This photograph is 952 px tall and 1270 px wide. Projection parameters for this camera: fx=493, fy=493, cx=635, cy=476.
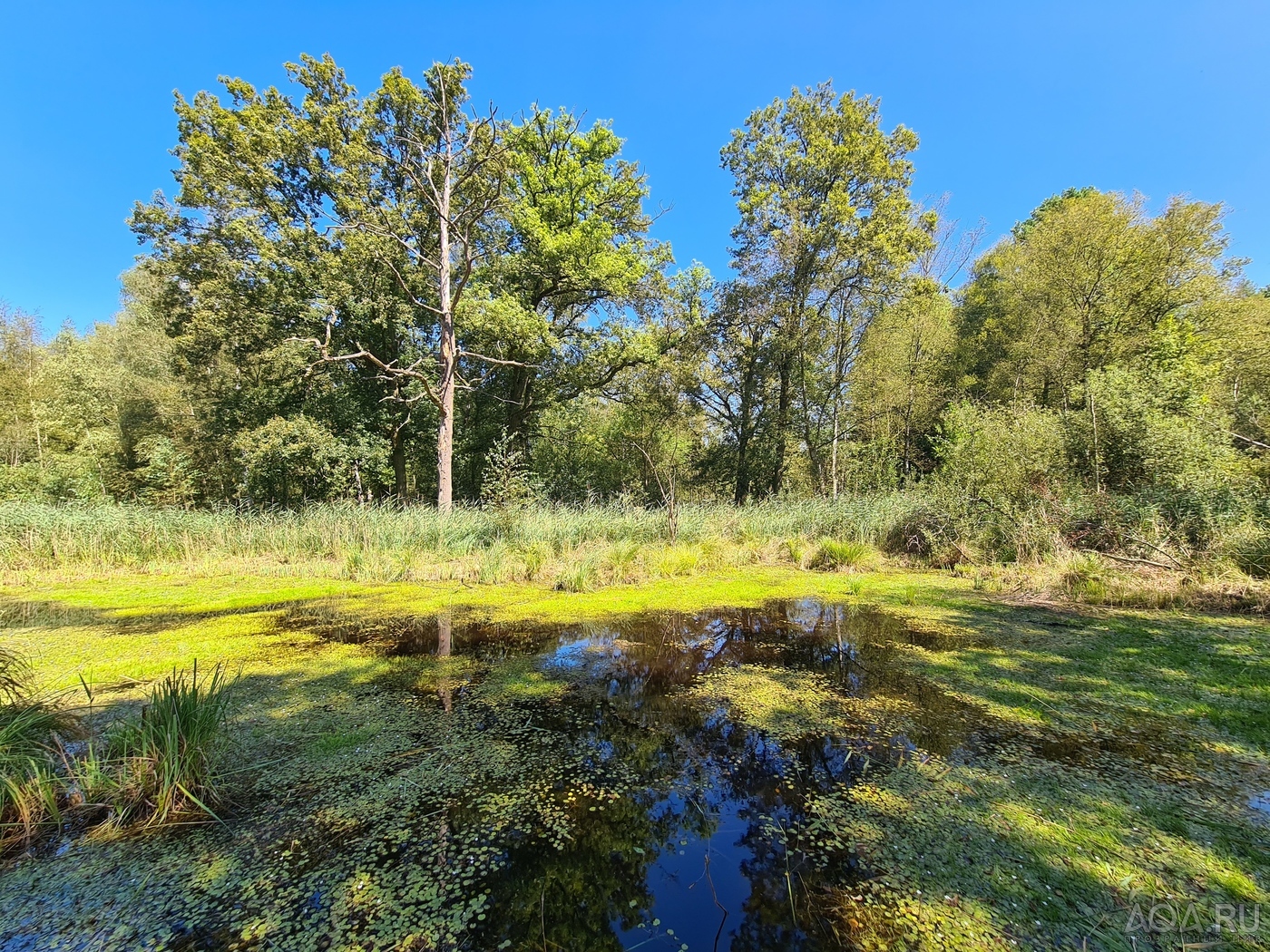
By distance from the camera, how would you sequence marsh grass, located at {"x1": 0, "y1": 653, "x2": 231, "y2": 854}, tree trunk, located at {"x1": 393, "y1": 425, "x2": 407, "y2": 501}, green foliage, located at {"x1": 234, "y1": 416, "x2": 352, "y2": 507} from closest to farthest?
1. marsh grass, located at {"x1": 0, "y1": 653, "x2": 231, "y2": 854}
2. green foliage, located at {"x1": 234, "y1": 416, "x2": 352, "y2": 507}
3. tree trunk, located at {"x1": 393, "y1": 425, "x2": 407, "y2": 501}

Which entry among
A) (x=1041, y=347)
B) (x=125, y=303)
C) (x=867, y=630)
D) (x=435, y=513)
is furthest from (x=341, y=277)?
(x=1041, y=347)

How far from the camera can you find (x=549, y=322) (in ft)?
42.4

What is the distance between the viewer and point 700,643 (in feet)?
13.9

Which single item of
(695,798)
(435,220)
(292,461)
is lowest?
(695,798)

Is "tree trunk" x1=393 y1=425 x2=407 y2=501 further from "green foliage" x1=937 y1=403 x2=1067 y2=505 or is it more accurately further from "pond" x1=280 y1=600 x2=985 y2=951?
"green foliage" x1=937 y1=403 x2=1067 y2=505

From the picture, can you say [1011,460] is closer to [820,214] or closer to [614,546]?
[614,546]

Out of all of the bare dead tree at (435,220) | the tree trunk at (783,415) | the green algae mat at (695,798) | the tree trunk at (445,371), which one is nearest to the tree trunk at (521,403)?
the bare dead tree at (435,220)

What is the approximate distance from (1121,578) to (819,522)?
437cm

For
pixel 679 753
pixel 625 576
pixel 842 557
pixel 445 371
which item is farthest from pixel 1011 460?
pixel 445 371

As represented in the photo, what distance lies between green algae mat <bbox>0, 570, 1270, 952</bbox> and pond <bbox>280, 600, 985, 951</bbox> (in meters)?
0.01

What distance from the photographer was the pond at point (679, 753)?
1573 mm

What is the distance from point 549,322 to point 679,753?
12.0 meters

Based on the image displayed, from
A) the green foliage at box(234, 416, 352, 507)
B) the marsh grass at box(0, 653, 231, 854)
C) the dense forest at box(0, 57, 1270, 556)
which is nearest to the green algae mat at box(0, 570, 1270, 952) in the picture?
the marsh grass at box(0, 653, 231, 854)

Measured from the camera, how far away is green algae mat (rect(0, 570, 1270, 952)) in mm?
1507
